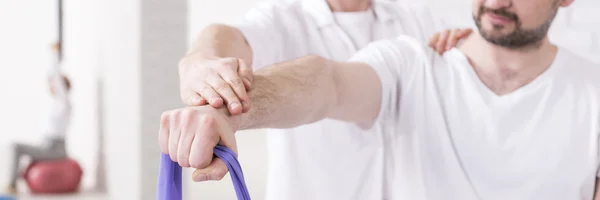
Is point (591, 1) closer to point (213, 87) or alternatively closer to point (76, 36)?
point (213, 87)

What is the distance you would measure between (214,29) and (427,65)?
42cm

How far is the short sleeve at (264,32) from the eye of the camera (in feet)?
5.20

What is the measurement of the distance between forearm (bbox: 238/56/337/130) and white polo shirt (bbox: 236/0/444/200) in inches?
11.5

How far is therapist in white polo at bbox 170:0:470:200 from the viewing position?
1.62 meters

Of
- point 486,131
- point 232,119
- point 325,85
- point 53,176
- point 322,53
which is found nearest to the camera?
point 232,119

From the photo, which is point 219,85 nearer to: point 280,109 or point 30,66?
point 280,109

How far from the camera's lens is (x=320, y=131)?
1688 mm

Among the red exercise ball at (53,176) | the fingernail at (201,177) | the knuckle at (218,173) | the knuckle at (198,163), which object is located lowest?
the red exercise ball at (53,176)

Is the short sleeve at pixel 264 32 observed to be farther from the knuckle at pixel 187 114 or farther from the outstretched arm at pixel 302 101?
the knuckle at pixel 187 114

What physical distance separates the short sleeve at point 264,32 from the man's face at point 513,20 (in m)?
0.41

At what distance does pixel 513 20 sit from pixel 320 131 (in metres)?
0.45

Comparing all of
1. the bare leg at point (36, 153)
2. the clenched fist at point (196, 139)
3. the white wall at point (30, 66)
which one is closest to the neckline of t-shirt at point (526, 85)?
the clenched fist at point (196, 139)

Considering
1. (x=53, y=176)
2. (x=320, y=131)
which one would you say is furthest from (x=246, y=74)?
(x=53, y=176)

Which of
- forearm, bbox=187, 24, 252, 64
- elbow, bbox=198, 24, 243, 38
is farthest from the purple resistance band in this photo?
elbow, bbox=198, 24, 243, 38
